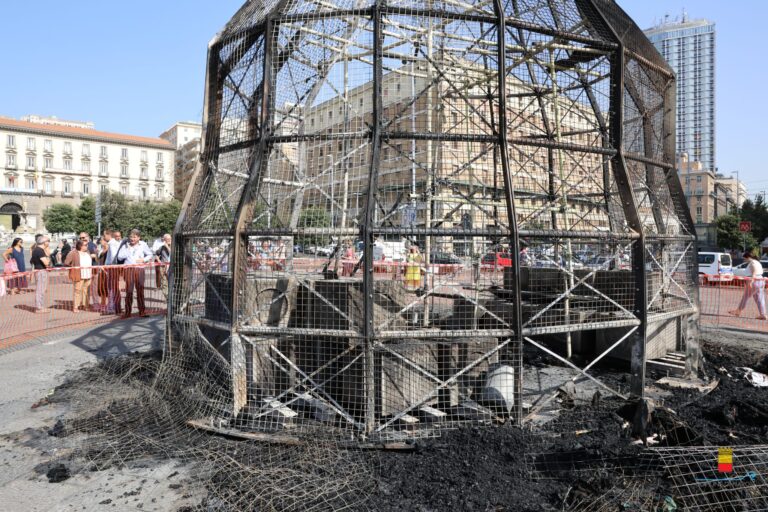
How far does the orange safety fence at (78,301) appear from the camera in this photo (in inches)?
401

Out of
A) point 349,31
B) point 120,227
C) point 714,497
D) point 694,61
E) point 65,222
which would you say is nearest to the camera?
point 714,497

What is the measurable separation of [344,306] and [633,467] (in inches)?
123

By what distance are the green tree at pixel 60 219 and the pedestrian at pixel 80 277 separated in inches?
2244

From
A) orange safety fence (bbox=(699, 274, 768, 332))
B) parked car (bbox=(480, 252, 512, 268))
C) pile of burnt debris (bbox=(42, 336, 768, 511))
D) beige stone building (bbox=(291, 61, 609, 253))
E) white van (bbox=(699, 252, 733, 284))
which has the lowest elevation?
pile of burnt debris (bbox=(42, 336, 768, 511))

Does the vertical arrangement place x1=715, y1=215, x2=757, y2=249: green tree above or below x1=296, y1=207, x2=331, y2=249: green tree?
above

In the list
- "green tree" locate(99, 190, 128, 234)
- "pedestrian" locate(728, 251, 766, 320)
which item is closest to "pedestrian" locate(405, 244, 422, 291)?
"pedestrian" locate(728, 251, 766, 320)

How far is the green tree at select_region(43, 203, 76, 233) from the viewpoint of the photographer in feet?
199

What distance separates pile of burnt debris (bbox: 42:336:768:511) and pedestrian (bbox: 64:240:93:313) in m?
7.25

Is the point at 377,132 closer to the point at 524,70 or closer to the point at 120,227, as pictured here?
the point at 524,70

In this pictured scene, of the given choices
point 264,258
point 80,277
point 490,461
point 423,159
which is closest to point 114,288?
point 80,277

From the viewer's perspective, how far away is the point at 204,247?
6.85 meters

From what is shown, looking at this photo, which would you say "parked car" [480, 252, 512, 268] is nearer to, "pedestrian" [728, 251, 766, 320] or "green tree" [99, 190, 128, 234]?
"pedestrian" [728, 251, 766, 320]

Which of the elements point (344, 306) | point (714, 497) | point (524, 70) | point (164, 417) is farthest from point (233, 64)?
point (714, 497)

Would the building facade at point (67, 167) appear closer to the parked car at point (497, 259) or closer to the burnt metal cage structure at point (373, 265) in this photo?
the parked car at point (497, 259)
